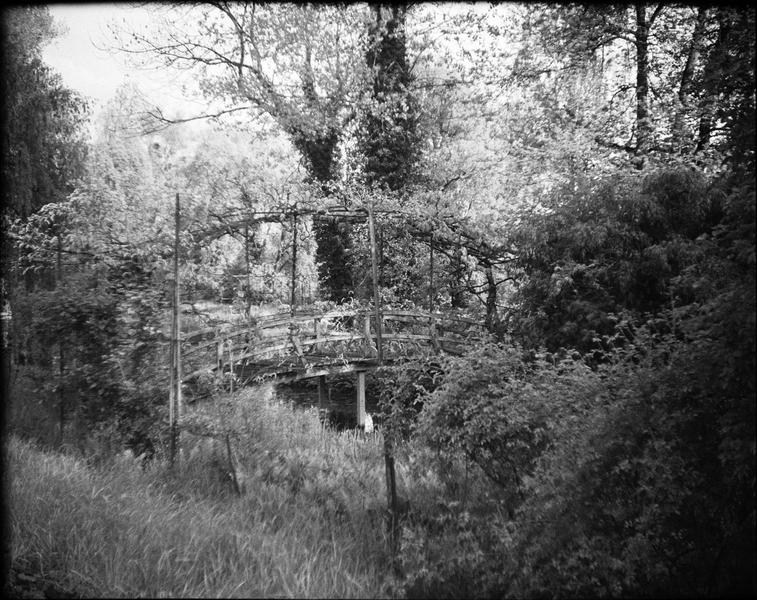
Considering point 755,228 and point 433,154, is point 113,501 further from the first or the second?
point 433,154

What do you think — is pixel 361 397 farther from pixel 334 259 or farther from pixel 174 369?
pixel 174 369

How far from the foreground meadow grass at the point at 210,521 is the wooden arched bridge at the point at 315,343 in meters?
1.86

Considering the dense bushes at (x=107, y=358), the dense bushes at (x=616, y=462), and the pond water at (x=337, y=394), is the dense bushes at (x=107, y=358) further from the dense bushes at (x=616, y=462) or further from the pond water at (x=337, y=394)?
the pond water at (x=337, y=394)

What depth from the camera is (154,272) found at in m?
6.73

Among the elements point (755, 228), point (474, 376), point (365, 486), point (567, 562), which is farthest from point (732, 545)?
point (365, 486)

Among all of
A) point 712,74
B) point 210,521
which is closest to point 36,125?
point 210,521

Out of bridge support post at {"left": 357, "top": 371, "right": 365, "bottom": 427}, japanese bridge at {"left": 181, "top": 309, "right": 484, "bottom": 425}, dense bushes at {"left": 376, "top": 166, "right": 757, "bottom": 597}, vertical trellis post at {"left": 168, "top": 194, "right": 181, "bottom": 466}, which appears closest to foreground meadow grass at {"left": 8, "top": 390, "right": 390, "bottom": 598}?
vertical trellis post at {"left": 168, "top": 194, "right": 181, "bottom": 466}

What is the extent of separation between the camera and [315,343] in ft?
35.3

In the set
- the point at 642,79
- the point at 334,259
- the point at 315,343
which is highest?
the point at 642,79

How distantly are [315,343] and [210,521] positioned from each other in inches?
252

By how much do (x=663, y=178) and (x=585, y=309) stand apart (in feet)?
7.79

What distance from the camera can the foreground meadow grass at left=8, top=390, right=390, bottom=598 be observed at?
3293 millimetres

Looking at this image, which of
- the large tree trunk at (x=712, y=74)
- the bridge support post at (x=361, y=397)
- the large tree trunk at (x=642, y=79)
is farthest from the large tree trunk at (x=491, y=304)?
the large tree trunk at (x=712, y=74)

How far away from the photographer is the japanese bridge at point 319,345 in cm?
898
